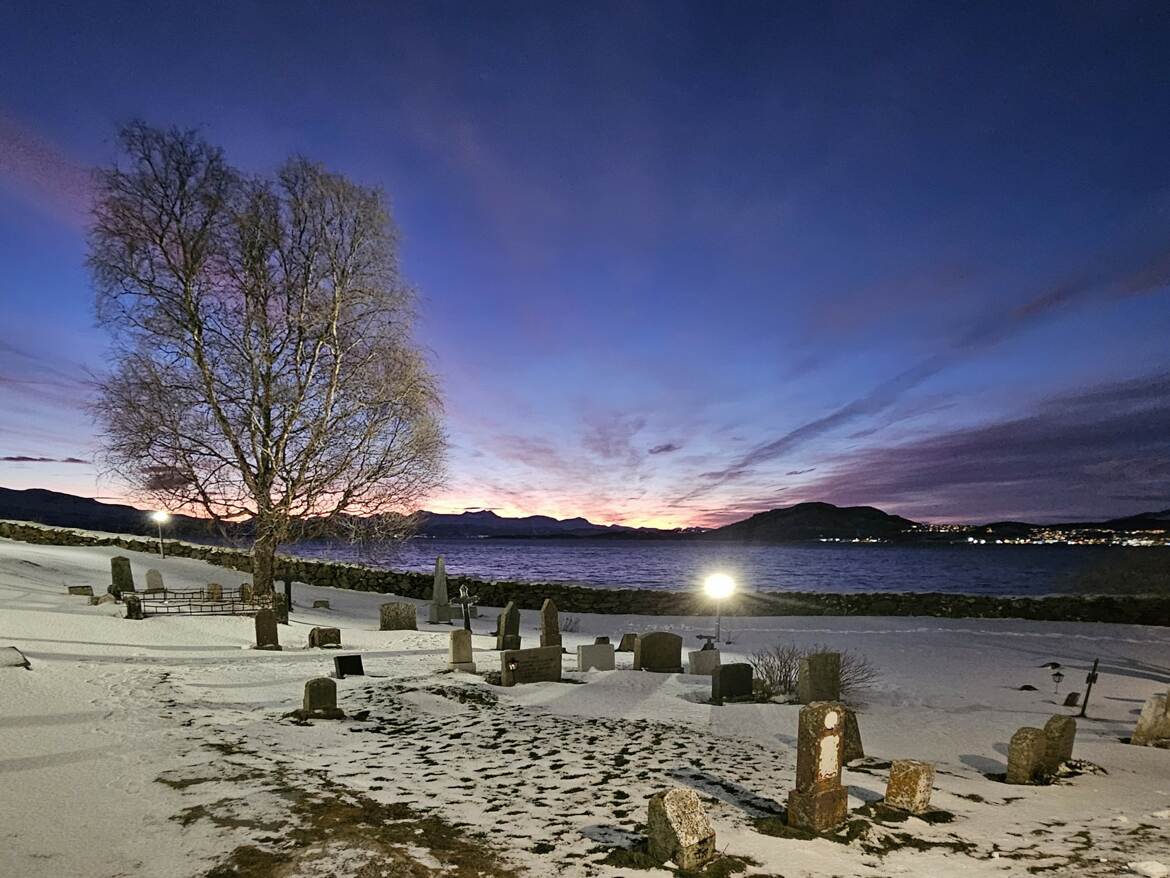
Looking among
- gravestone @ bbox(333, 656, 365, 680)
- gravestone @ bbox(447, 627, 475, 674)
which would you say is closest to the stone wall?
gravestone @ bbox(447, 627, 475, 674)

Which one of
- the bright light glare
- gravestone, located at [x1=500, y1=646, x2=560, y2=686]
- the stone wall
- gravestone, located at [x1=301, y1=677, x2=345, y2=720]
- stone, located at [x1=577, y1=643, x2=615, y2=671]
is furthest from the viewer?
the stone wall

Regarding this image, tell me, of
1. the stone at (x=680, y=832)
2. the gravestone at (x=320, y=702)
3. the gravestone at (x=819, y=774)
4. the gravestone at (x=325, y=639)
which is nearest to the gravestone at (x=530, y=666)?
the gravestone at (x=320, y=702)

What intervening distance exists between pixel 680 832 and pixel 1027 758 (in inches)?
213

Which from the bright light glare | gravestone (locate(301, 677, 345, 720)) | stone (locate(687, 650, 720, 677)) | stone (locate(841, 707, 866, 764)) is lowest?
stone (locate(687, 650, 720, 677))

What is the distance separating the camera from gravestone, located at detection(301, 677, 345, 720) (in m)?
8.34

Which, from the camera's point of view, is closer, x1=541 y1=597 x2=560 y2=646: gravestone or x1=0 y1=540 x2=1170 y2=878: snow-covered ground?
x1=0 y1=540 x2=1170 y2=878: snow-covered ground

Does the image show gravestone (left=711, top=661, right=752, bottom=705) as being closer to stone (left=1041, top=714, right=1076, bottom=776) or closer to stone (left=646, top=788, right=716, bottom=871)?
stone (left=1041, top=714, right=1076, bottom=776)

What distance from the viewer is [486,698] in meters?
10.3

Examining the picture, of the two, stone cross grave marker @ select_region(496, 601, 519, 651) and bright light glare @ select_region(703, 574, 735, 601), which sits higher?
bright light glare @ select_region(703, 574, 735, 601)

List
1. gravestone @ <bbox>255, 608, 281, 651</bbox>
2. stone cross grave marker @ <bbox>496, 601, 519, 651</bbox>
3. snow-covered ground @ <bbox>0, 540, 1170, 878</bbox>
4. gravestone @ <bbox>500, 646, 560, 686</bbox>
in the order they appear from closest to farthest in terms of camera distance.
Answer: snow-covered ground @ <bbox>0, 540, 1170, 878</bbox> < gravestone @ <bbox>500, 646, 560, 686</bbox> < gravestone @ <bbox>255, 608, 281, 651</bbox> < stone cross grave marker @ <bbox>496, 601, 519, 651</bbox>

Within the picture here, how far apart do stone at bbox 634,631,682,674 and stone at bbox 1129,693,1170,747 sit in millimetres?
7771

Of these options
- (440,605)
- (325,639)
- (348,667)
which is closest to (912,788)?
(348,667)

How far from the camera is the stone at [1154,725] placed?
31.1ft

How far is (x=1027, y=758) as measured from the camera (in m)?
7.45
